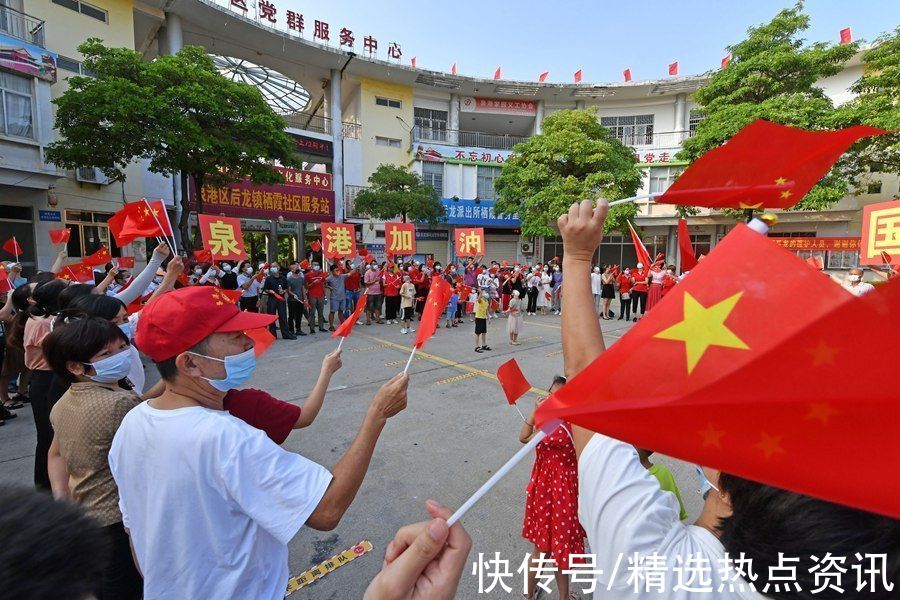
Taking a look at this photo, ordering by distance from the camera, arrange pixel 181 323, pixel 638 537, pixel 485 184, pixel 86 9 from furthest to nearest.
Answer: pixel 485 184 → pixel 86 9 → pixel 181 323 → pixel 638 537

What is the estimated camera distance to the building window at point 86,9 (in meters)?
14.5

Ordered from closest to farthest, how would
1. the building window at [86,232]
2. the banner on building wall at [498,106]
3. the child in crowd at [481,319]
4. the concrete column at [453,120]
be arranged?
the child in crowd at [481,319]
the building window at [86,232]
the concrete column at [453,120]
the banner on building wall at [498,106]

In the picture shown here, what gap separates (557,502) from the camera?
7.68 ft

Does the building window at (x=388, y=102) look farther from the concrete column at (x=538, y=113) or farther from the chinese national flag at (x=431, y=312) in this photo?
the chinese national flag at (x=431, y=312)

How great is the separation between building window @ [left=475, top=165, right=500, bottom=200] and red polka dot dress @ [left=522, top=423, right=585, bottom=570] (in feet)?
80.2

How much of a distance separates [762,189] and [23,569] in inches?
80.3

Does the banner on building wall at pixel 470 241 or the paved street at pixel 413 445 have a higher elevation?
the banner on building wall at pixel 470 241

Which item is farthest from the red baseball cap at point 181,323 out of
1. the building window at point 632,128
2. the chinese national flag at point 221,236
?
the building window at point 632,128

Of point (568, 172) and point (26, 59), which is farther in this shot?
point (568, 172)

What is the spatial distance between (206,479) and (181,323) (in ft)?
1.63

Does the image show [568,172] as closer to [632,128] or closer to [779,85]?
[779,85]

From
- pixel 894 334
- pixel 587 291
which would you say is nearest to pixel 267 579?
pixel 587 291

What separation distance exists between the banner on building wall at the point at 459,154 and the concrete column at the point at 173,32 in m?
11.9

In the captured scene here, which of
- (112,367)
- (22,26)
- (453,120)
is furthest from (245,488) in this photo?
(453,120)
